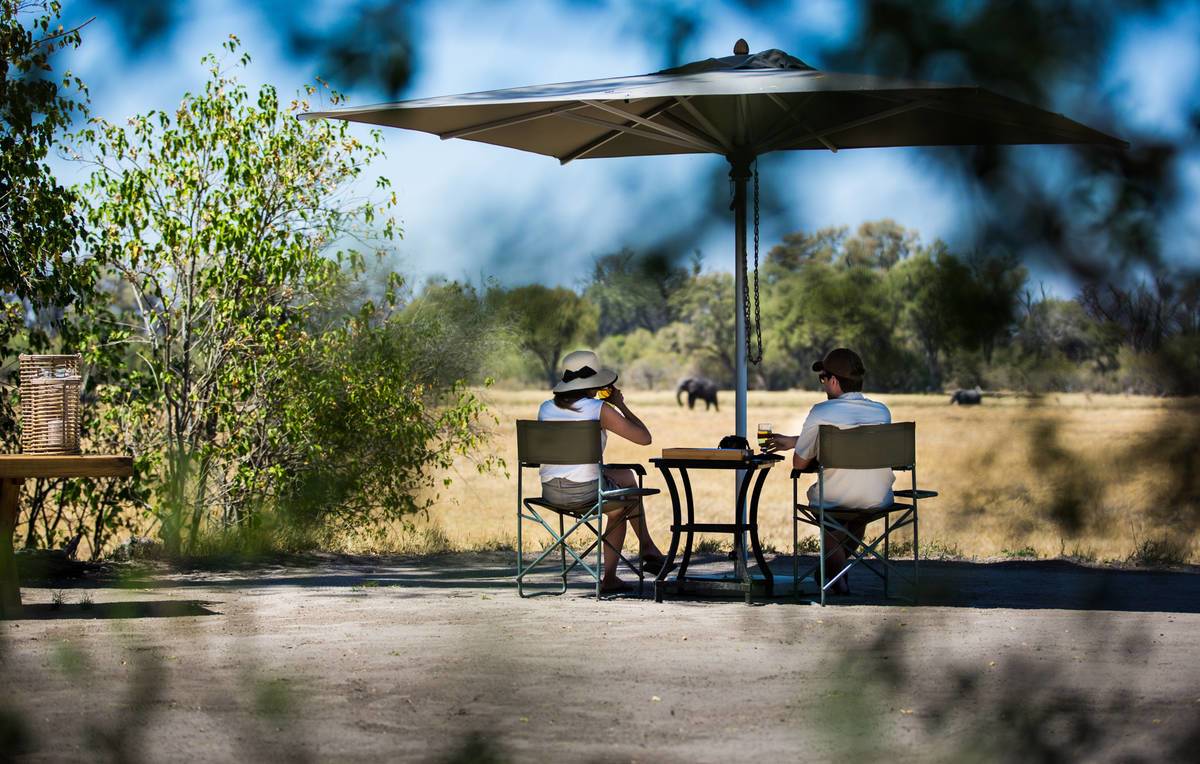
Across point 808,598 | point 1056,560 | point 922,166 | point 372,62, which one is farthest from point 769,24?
point 808,598

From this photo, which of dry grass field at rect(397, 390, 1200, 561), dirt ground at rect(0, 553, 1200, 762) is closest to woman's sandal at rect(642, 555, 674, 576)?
dirt ground at rect(0, 553, 1200, 762)

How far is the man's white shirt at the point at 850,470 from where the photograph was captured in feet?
17.1

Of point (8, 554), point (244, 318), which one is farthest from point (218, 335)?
point (8, 554)

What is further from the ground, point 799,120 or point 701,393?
point 701,393

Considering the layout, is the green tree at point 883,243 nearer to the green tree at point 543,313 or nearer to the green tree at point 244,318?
the green tree at point 543,313

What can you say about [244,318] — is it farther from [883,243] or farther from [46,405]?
[883,243]

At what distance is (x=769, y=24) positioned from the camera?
802 millimetres

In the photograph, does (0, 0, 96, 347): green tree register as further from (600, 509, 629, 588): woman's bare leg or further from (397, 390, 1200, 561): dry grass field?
(397, 390, 1200, 561): dry grass field

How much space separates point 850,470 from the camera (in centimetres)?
524

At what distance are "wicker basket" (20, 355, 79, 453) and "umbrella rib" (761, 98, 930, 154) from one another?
4.22 meters

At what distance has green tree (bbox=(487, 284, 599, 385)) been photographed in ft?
2.66

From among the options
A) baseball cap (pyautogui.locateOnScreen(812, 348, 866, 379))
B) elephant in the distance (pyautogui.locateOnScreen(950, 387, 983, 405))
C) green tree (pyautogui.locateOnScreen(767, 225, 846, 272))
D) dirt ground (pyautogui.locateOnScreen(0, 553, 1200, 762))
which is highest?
green tree (pyautogui.locateOnScreen(767, 225, 846, 272))

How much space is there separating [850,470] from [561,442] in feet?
3.70

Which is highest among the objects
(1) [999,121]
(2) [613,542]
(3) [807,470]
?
(1) [999,121]
